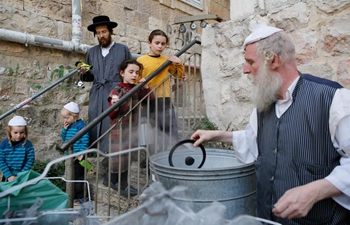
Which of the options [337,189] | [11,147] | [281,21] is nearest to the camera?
[337,189]

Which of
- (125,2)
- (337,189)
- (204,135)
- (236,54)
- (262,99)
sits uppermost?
(125,2)

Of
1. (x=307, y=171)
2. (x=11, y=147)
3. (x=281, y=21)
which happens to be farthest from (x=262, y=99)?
(x=11, y=147)

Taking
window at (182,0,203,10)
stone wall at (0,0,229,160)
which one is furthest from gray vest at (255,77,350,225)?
window at (182,0,203,10)

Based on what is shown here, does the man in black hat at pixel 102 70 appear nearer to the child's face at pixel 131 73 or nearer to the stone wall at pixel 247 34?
the child's face at pixel 131 73

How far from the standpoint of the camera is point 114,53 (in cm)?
399

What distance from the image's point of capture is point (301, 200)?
131cm

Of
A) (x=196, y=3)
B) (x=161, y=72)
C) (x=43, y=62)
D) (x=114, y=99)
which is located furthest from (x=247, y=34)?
(x=196, y=3)

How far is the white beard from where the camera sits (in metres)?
1.67

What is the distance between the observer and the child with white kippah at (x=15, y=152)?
351cm

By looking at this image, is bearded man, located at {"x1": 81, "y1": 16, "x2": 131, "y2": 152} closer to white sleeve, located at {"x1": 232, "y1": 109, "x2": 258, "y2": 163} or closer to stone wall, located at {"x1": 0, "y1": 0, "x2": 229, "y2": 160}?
stone wall, located at {"x1": 0, "y1": 0, "x2": 229, "y2": 160}

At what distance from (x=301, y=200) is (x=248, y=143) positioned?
670 mm

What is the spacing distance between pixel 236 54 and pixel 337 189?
96.8 inches

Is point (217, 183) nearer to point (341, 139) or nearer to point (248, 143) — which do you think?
point (248, 143)

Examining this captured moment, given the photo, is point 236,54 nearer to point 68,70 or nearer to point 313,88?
point 313,88
